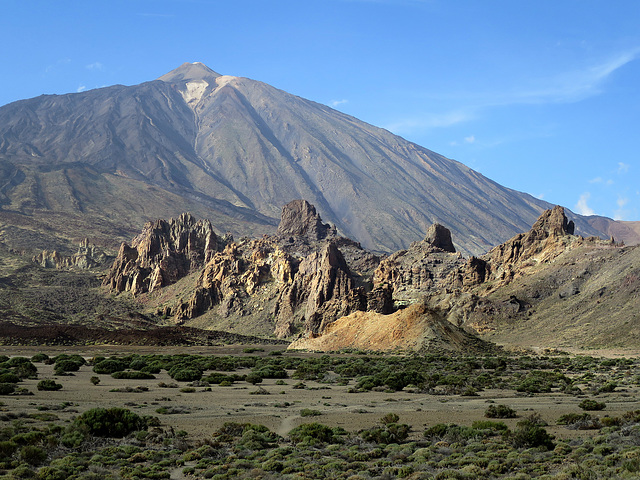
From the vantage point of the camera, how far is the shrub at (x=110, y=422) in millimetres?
25359

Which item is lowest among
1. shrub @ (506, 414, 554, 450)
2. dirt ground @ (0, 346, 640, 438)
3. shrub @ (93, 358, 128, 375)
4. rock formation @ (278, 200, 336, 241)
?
shrub @ (93, 358, 128, 375)

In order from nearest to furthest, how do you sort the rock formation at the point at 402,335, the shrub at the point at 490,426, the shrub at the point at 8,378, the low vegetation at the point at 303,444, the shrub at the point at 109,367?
1. the low vegetation at the point at 303,444
2. the shrub at the point at 490,426
3. the shrub at the point at 8,378
4. the shrub at the point at 109,367
5. the rock formation at the point at 402,335

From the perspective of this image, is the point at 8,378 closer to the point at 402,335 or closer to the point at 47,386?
the point at 47,386

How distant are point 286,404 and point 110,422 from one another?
463 inches

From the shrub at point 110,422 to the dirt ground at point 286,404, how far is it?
2206 millimetres

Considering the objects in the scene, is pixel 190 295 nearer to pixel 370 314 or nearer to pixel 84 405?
pixel 370 314

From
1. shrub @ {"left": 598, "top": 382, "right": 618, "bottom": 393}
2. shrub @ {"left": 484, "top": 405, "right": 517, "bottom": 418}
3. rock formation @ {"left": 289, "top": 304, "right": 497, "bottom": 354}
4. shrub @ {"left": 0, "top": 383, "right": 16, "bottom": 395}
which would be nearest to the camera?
shrub @ {"left": 484, "top": 405, "right": 517, "bottom": 418}

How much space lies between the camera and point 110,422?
25.8m

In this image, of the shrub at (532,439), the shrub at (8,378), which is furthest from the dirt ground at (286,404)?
the shrub at (532,439)

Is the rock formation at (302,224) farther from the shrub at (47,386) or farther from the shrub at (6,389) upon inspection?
the shrub at (6,389)

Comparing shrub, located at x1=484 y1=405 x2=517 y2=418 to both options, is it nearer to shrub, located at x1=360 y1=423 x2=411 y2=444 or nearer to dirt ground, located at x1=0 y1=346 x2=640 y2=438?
dirt ground, located at x1=0 y1=346 x2=640 y2=438

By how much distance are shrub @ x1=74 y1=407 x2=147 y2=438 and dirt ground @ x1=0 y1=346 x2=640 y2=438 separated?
221cm

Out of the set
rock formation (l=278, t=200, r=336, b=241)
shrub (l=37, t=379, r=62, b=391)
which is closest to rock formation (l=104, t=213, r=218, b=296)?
rock formation (l=278, t=200, r=336, b=241)

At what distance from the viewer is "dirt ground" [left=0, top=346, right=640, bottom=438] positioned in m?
29.7
